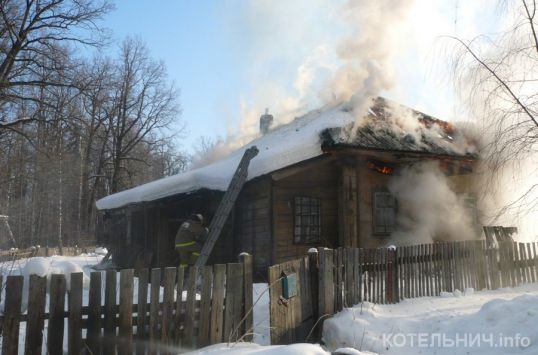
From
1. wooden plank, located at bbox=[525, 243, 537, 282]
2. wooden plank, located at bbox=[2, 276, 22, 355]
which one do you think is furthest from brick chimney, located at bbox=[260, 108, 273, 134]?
wooden plank, located at bbox=[2, 276, 22, 355]

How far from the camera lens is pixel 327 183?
1247cm

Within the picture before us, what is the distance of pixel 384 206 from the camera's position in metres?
12.7

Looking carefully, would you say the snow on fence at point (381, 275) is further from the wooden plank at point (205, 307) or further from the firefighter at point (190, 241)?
the firefighter at point (190, 241)

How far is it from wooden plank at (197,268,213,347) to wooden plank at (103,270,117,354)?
1025mm

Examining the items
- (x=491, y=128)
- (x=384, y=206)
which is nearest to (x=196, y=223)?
(x=384, y=206)

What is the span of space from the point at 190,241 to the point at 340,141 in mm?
4633

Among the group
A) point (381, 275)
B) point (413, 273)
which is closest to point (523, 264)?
point (413, 273)

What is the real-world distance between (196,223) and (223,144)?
13488mm

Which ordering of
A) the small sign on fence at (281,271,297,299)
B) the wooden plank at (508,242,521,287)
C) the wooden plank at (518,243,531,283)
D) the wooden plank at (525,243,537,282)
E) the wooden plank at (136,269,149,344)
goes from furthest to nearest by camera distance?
the wooden plank at (525,243,537,282), the wooden plank at (518,243,531,283), the wooden plank at (508,242,521,287), the small sign on fence at (281,271,297,299), the wooden plank at (136,269,149,344)

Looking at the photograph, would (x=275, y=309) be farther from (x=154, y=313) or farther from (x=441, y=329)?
(x=441, y=329)

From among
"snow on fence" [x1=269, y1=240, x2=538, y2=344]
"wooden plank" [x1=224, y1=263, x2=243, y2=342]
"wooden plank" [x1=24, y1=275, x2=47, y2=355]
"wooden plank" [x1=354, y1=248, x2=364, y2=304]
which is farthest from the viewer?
"wooden plank" [x1=354, y1=248, x2=364, y2=304]

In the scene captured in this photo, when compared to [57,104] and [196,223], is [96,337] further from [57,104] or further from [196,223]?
[57,104]

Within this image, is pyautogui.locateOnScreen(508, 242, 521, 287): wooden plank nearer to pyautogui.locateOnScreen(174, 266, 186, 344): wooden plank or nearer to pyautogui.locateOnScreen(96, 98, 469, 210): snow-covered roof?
pyautogui.locateOnScreen(96, 98, 469, 210): snow-covered roof

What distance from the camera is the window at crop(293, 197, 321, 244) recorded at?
1194 centimetres
